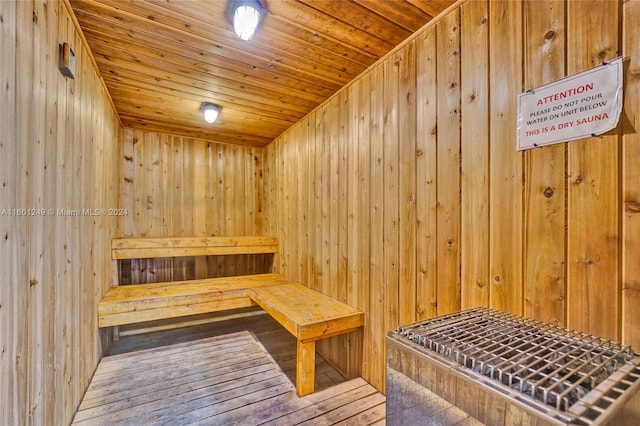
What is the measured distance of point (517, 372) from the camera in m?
0.67

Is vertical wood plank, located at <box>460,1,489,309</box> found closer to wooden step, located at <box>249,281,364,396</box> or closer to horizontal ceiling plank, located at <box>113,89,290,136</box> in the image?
wooden step, located at <box>249,281,364,396</box>

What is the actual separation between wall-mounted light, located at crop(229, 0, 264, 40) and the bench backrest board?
94.1 inches

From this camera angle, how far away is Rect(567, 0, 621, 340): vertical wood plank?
3.19 feet

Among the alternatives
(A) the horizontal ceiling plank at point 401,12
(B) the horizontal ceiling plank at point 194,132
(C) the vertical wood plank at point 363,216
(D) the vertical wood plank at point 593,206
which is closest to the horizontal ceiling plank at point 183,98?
(B) the horizontal ceiling plank at point 194,132

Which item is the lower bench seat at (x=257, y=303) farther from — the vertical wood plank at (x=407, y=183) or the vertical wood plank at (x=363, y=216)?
the vertical wood plank at (x=407, y=183)

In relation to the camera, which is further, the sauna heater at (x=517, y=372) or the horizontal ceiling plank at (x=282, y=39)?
the horizontal ceiling plank at (x=282, y=39)

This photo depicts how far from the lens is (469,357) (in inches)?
29.0

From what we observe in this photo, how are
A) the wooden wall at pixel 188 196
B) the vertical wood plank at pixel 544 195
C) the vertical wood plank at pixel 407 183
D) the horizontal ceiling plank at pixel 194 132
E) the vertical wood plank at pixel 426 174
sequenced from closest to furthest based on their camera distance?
1. the vertical wood plank at pixel 544 195
2. the vertical wood plank at pixel 426 174
3. the vertical wood plank at pixel 407 183
4. the horizontal ceiling plank at pixel 194 132
5. the wooden wall at pixel 188 196

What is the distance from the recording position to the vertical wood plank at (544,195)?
1.10m

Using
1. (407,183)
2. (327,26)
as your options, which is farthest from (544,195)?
(327,26)

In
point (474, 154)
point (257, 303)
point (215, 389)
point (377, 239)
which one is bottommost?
point (215, 389)

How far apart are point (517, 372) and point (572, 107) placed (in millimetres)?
972

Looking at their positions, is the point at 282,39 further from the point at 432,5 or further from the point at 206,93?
the point at 206,93

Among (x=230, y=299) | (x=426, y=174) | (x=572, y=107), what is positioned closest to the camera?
(x=572, y=107)
